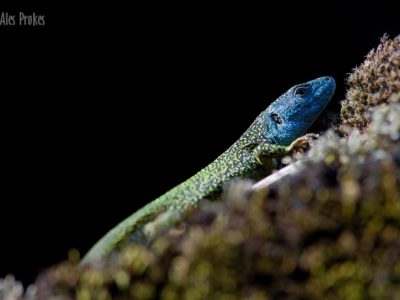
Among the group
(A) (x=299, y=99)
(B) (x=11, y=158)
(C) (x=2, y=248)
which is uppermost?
(A) (x=299, y=99)

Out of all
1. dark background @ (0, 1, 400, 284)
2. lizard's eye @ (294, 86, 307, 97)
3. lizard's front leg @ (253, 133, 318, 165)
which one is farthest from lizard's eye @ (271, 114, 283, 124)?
dark background @ (0, 1, 400, 284)

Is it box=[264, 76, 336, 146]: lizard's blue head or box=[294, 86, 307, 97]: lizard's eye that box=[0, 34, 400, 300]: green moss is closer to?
box=[264, 76, 336, 146]: lizard's blue head

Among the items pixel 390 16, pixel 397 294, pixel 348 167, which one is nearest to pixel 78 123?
pixel 390 16

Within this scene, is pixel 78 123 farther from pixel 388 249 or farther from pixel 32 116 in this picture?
pixel 388 249

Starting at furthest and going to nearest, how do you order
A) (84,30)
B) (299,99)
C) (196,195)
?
(84,30)
(299,99)
(196,195)

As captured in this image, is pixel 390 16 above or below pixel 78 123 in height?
above

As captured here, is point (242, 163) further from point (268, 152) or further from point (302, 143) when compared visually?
point (302, 143)

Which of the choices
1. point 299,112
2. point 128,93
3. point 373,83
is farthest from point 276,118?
point 128,93
